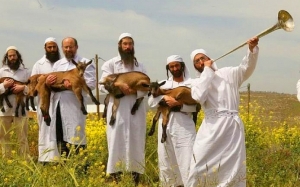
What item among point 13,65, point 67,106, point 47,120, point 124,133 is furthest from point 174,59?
point 13,65

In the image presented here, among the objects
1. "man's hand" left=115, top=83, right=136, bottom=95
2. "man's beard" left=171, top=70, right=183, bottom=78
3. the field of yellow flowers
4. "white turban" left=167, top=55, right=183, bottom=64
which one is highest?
"white turban" left=167, top=55, right=183, bottom=64

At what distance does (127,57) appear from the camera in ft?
24.5

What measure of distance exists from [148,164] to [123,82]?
1.63 m

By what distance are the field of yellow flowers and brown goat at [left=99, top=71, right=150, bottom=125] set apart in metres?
0.67

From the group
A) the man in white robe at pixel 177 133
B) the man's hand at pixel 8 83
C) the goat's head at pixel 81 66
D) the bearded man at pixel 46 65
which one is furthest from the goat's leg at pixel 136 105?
the man's hand at pixel 8 83

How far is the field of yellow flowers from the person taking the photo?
14.4 ft

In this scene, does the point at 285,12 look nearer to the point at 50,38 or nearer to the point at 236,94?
the point at 236,94

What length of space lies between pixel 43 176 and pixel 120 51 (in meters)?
3.51

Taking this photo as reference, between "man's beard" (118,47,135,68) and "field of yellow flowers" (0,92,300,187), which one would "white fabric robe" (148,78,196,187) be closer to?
"field of yellow flowers" (0,92,300,187)

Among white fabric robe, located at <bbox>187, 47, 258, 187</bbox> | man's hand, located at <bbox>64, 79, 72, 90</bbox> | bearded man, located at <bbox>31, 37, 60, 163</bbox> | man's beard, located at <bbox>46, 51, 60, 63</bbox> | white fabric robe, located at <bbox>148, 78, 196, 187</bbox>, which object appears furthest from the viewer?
man's beard, located at <bbox>46, 51, 60, 63</bbox>

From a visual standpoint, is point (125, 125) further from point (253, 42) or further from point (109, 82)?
point (253, 42)

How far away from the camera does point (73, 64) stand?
7.65m

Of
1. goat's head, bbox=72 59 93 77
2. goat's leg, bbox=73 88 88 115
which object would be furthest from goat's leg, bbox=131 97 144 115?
goat's head, bbox=72 59 93 77

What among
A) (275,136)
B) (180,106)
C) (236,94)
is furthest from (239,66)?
(275,136)
